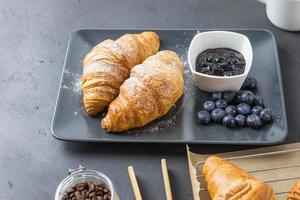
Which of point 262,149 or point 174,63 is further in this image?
point 174,63

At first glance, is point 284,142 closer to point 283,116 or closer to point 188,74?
point 283,116

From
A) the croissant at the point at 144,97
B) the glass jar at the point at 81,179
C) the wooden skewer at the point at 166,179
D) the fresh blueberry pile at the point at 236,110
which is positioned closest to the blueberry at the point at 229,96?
the fresh blueberry pile at the point at 236,110

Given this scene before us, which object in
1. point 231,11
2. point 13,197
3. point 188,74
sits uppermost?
point 231,11

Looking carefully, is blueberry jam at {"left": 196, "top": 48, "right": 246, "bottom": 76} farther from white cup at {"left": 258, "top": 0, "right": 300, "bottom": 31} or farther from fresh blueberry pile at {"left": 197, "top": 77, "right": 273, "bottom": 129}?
white cup at {"left": 258, "top": 0, "right": 300, "bottom": 31}

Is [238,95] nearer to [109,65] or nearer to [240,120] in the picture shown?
[240,120]

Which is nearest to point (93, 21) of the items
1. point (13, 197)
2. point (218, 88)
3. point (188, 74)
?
point (188, 74)

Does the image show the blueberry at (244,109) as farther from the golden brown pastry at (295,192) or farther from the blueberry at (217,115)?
the golden brown pastry at (295,192)
